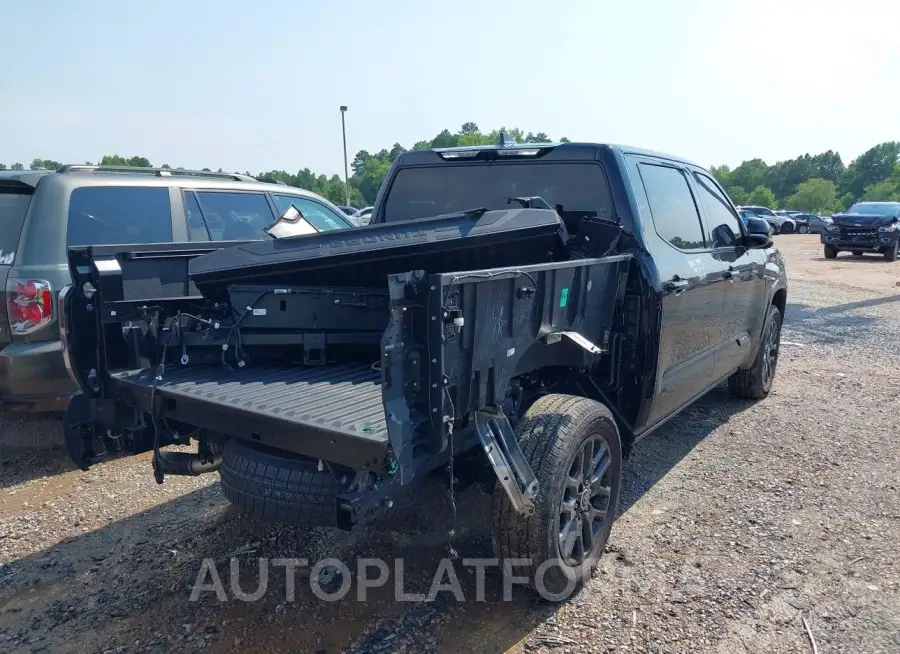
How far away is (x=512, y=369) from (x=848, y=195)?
127016 millimetres

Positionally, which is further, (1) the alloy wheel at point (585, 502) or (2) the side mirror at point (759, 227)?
(2) the side mirror at point (759, 227)

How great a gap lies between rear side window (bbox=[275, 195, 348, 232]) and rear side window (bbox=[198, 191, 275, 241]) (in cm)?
20

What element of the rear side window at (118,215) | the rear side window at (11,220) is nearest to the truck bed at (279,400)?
the rear side window at (11,220)

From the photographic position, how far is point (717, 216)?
5.03 meters

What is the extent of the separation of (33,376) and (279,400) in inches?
95.3

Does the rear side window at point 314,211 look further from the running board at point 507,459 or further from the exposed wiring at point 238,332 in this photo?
the running board at point 507,459

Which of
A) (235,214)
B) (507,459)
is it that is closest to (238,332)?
(507,459)

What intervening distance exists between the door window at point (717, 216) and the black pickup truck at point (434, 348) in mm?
438

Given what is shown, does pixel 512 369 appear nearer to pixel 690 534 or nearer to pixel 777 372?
pixel 690 534

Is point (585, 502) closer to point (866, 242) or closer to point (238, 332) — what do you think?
point (238, 332)

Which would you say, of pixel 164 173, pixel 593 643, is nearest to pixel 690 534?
pixel 593 643

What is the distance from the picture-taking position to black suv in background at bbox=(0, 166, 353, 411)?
424 cm

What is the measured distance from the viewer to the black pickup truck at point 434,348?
7.88 ft

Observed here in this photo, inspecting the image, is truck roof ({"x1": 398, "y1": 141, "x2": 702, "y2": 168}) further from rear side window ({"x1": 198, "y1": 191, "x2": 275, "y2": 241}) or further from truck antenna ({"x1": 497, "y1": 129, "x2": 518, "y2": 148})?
rear side window ({"x1": 198, "y1": 191, "x2": 275, "y2": 241})
